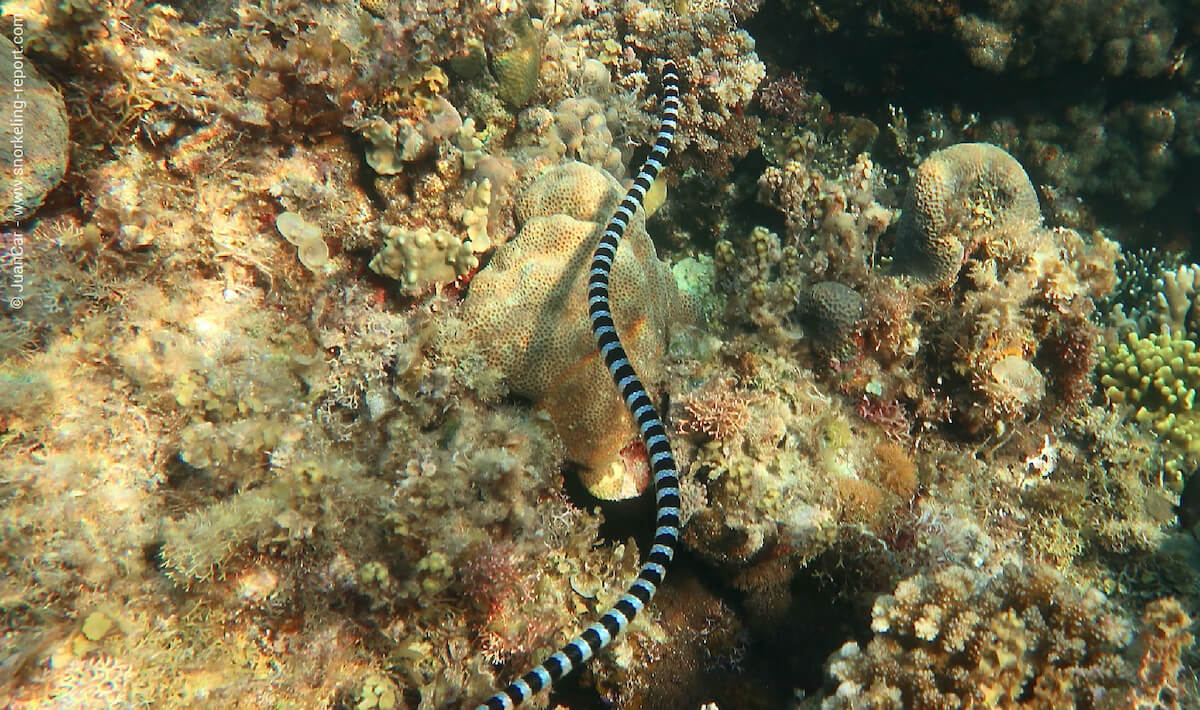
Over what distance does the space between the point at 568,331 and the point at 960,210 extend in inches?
144

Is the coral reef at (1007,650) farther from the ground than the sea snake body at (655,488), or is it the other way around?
the coral reef at (1007,650)

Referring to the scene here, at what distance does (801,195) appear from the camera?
236 inches

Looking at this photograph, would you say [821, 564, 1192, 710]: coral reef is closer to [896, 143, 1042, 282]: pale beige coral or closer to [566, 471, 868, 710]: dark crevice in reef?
[566, 471, 868, 710]: dark crevice in reef

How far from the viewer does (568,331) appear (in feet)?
13.3

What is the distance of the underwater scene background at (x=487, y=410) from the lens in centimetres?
280

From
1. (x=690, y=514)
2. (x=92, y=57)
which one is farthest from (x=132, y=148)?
(x=690, y=514)

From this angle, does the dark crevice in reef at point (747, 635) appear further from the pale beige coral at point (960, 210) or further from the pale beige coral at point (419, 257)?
the pale beige coral at point (960, 210)

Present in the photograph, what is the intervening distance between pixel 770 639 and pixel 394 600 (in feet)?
7.29

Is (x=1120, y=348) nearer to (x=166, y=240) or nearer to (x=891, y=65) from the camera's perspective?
(x=891, y=65)

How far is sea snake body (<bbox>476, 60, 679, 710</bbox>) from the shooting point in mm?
2953

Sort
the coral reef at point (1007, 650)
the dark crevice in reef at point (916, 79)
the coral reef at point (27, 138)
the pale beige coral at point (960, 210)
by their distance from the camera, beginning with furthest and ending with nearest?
the dark crevice in reef at point (916, 79), the pale beige coral at point (960, 210), the coral reef at point (27, 138), the coral reef at point (1007, 650)

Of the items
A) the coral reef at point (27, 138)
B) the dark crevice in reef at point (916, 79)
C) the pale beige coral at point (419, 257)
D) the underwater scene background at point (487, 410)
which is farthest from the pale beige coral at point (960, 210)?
the coral reef at point (27, 138)

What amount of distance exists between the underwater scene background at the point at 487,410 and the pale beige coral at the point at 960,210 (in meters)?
0.03

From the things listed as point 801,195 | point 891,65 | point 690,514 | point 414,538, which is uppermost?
point 891,65
